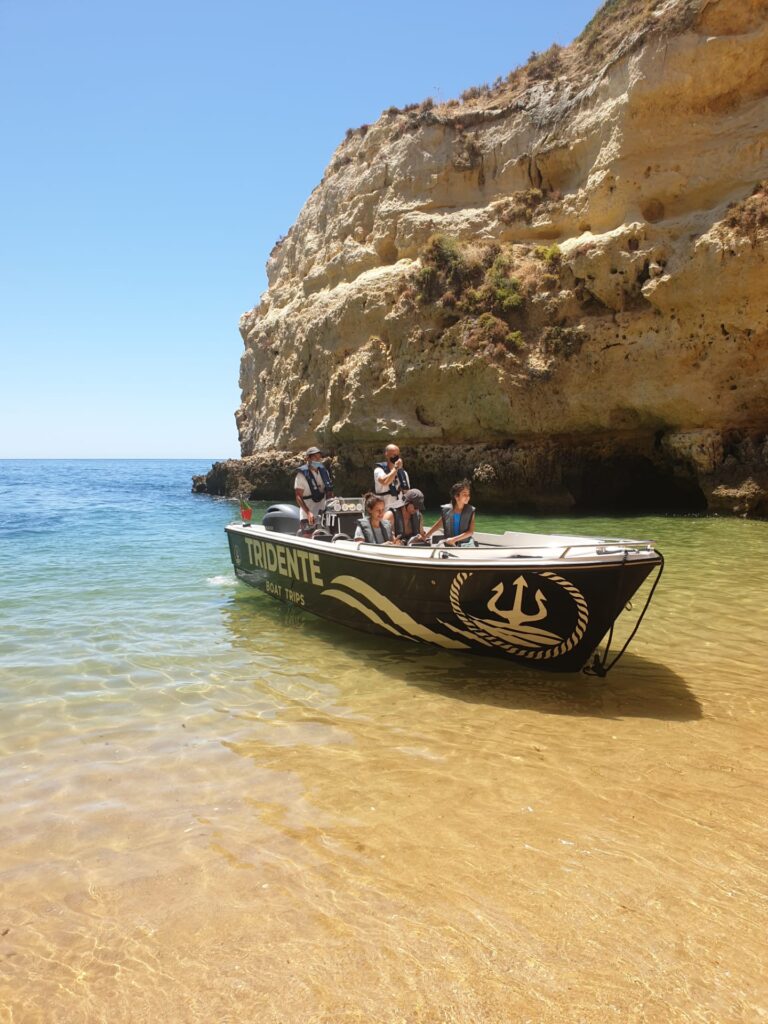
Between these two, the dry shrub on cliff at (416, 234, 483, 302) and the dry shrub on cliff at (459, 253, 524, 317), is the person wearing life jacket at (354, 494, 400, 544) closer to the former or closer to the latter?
the dry shrub on cliff at (459, 253, 524, 317)

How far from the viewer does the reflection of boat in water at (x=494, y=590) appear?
5.75 m

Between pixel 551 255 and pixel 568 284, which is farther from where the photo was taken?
pixel 551 255

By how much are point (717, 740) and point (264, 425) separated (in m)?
29.4

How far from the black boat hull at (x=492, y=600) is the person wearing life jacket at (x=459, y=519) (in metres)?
0.88

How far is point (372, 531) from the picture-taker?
7902 millimetres

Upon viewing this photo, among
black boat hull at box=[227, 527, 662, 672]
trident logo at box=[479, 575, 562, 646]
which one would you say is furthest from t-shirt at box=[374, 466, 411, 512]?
trident logo at box=[479, 575, 562, 646]

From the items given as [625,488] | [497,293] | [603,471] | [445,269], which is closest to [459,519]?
[497,293]

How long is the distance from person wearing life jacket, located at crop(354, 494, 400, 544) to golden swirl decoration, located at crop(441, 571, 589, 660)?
1.61 metres

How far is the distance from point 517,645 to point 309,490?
4386 mm

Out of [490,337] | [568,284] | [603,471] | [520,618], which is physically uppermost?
[568,284]

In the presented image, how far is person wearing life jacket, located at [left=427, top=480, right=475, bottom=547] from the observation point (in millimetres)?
7387

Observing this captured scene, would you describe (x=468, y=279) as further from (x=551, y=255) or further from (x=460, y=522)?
(x=460, y=522)

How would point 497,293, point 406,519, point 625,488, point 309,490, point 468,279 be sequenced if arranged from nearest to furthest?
point 406,519, point 309,490, point 497,293, point 468,279, point 625,488

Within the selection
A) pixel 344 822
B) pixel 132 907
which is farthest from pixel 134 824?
pixel 344 822
